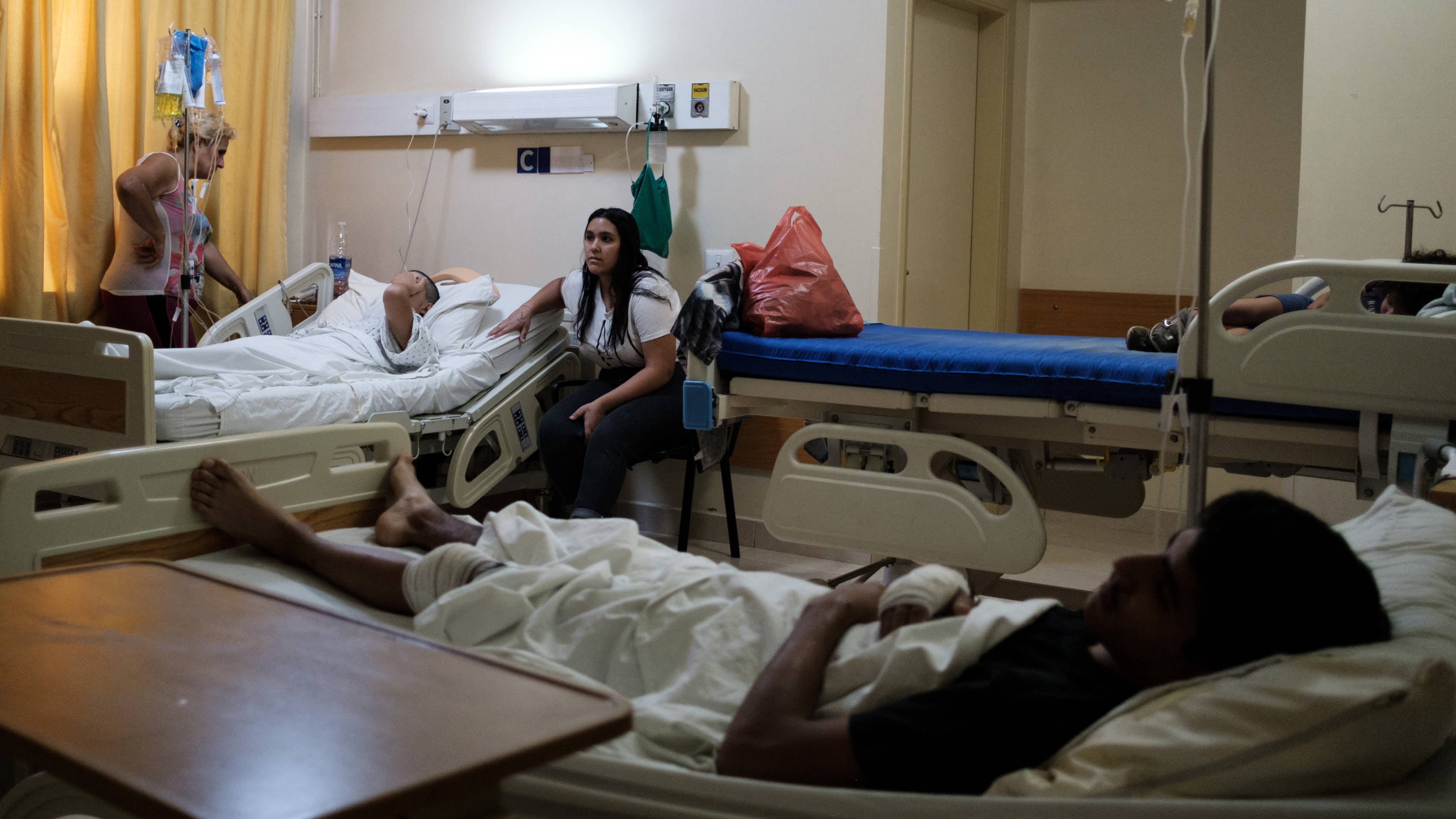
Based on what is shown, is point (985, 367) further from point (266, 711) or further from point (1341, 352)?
point (266, 711)

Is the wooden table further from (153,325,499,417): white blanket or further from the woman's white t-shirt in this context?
the woman's white t-shirt

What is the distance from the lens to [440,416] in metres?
3.97

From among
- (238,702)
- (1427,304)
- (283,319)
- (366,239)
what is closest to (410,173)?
A: (366,239)

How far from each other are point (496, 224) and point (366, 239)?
802 mm

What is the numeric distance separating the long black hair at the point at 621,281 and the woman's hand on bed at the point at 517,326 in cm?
19

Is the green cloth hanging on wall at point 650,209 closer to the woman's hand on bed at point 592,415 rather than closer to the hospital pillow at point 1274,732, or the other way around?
the woman's hand on bed at point 592,415

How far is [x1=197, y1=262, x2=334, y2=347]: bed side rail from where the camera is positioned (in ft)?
14.5

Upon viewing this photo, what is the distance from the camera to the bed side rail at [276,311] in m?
4.41

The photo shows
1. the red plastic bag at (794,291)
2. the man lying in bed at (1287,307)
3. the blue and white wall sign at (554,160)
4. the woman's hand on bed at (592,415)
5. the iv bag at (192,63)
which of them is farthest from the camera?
the blue and white wall sign at (554,160)

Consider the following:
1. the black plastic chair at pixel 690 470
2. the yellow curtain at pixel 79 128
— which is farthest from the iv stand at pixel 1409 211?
the yellow curtain at pixel 79 128

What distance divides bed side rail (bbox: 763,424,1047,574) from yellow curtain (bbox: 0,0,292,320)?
10.4 ft

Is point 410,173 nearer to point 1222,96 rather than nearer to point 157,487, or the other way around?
point 157,487

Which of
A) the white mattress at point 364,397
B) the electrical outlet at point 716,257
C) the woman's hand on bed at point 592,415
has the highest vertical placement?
the electrical outlet at point 716,257

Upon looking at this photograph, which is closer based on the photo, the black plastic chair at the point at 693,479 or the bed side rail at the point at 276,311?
the black plastic chair at the point at 693,479
